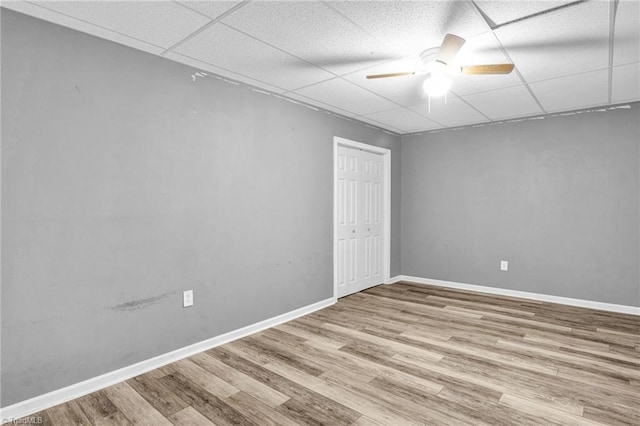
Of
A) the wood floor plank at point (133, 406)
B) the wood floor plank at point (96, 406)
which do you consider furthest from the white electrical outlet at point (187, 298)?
the wood floor plank at point (96, 406)

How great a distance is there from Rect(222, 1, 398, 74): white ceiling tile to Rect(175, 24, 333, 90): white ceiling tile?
0.11 metres

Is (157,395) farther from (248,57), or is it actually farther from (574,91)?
(574,91)

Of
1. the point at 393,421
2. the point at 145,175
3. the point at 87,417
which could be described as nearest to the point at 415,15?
the point at 145,175

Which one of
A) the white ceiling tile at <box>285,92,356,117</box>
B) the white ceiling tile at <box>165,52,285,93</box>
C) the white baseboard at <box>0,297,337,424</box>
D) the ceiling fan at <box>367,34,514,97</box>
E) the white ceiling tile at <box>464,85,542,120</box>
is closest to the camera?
the white baseboard at <box>0,297,337,424</box>

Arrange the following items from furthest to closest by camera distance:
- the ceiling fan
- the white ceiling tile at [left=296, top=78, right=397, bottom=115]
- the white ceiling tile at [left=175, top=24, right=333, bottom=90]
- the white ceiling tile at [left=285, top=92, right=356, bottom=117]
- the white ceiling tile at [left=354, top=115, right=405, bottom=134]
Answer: the white ceiling tile at [left=354, top=115, right=405, bottom=134] → the white ceiling tile at [left=285, top=92, right=356, bottom=117] → the white ceiling tile at [left=296, top=78, right=397, bottom=115] → the white ceiling tile at [left=175, top=24, right=333, bottom=90] → the ceiling fan

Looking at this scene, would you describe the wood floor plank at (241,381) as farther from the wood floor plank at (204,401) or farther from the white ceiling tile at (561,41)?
the white ceiling tile at (561,41)

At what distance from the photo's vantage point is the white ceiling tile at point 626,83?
288cm

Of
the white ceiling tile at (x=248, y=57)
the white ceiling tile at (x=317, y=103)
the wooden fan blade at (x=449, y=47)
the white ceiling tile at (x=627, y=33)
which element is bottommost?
the wooden fan blade at (x=449, y=47)

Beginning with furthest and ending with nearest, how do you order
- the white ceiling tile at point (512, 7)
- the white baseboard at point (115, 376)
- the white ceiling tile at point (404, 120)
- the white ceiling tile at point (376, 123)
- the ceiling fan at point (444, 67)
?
the white ceiling tile at point (376, 123), the white ceiling tile at point (404, 120), the ceiling fan at point (444, 67), the white baseboard at point (115, 376), the white ceiling tile at point (512, 7)

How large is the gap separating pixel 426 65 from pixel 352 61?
1.93ft

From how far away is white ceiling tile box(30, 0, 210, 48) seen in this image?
6.43ft

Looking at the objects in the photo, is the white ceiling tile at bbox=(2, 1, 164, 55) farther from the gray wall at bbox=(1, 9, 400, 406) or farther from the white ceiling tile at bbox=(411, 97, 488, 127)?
the white ceiling tile at bbox=(411, 97, 488, 127)

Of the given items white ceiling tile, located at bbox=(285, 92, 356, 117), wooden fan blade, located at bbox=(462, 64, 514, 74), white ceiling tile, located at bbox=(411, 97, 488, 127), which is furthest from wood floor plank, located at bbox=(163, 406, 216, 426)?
white ceiling tile, located at bbox=(411, 97, 488, 127)

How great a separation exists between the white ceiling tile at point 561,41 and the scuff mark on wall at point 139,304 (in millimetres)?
3121
